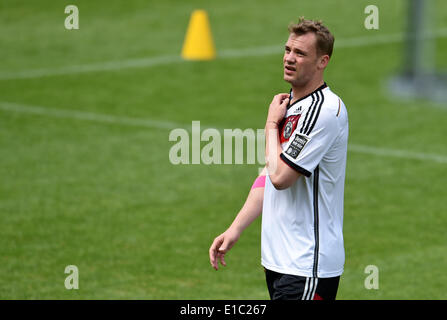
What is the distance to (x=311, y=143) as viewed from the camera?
477cm

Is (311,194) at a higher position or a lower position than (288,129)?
lower

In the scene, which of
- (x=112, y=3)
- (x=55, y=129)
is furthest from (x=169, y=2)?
(x=55, y=129)

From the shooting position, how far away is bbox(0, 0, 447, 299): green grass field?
8031mm

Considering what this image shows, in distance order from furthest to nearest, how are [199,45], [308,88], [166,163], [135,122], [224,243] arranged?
[199,45]
[135,122]
[166,163]
[224,243]
[308,88]

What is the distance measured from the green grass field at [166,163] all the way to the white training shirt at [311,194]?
9.02 feet

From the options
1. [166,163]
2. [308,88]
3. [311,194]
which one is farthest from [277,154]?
[166,163]

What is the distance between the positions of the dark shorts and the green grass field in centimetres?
269

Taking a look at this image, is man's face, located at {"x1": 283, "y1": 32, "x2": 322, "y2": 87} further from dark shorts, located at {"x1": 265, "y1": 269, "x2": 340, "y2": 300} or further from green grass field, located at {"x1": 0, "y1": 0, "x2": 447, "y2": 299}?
green grass field, located at {"x1": 0, "y1": 0, "x2": 447, "y2": 299}

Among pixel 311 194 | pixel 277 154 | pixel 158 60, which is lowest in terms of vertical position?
pixel 311 194

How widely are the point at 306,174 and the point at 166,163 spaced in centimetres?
675

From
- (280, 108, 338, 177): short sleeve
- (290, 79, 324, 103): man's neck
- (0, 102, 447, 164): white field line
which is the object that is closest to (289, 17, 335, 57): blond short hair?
(290, 79, 324, 103): man's neck

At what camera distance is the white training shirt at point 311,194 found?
15.7 feet

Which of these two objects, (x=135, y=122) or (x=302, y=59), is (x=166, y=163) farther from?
(x=302, y=59)

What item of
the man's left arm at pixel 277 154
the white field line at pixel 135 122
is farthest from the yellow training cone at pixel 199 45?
the man's left arm at pixel 277 154
